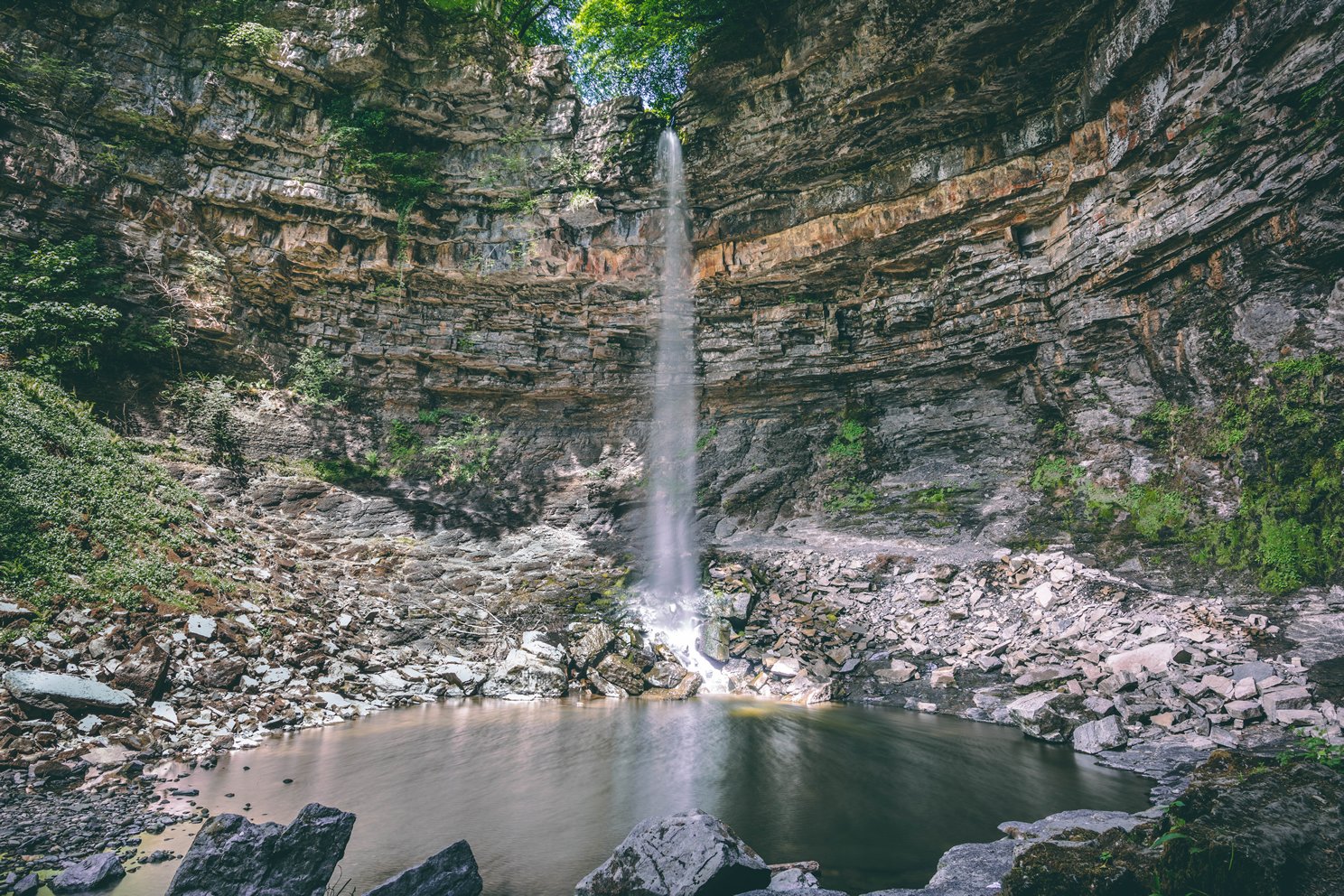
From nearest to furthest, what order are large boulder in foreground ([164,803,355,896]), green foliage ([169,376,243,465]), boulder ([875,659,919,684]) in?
large boulder in foreground ([164,803,355,896])
boulder ([875,659,919,684])
green foliage ([169,376,243,465])

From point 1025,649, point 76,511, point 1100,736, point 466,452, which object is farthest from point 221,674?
point 1025,649

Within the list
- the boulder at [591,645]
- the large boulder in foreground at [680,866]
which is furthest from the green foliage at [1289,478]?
the boulder at [591,645]

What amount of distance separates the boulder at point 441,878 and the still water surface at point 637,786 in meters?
0.22

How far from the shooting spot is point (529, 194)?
15500 millimetres

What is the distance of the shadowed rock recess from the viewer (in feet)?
20.9

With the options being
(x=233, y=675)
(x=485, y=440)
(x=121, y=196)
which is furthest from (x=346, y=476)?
(x=233, y=675)

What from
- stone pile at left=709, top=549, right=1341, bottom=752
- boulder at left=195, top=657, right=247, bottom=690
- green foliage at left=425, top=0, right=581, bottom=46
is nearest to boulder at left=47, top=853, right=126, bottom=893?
boulder at left=195, top=657, right=247, bottom=690

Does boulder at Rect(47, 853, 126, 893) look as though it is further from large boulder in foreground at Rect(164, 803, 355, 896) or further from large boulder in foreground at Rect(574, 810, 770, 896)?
large boulder in foreground at Rect(574, 810, 770, 896)

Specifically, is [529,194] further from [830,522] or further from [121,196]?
[830,522]

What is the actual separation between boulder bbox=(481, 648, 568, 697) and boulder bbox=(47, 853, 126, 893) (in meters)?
6.24

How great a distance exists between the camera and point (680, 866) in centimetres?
383

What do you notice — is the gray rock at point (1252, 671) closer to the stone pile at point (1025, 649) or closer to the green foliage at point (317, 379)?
the stone pile at point (1025, 649)

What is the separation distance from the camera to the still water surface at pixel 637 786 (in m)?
4.51

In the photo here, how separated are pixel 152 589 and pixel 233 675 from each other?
1.66 m
